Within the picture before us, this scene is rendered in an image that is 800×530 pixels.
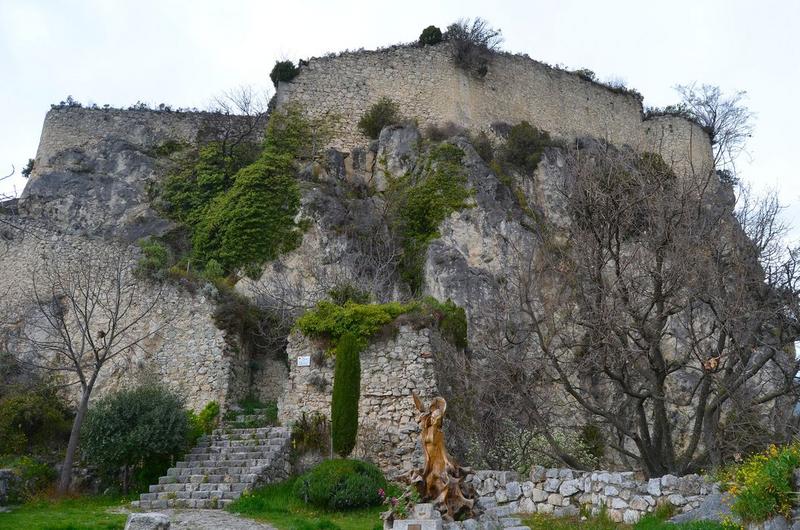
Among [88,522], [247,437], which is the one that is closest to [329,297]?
[247,437]

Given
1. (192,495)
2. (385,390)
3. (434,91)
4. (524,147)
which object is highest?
(434,91)

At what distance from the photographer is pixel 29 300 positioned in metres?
20.1

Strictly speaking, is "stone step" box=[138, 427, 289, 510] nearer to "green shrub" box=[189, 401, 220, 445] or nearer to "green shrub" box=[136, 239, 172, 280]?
"green shrub" box=[189, 401, 220, 445]

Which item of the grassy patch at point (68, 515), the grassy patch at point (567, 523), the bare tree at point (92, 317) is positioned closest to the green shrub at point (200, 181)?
the bare tree at point (92, 317)

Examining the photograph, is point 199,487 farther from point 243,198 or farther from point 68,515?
point 243,198

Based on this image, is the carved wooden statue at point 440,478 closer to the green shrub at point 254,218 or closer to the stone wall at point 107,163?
the green shrub at point 254,218

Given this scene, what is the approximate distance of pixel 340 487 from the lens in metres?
12.1

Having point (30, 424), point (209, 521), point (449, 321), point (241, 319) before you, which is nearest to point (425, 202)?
point (241, 319)

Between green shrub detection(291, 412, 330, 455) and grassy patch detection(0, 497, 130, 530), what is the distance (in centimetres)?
337

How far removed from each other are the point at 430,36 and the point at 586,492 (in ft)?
80.8

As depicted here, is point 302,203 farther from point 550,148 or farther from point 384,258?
point 550,148

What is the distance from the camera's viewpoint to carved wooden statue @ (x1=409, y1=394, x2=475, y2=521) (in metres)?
9.66

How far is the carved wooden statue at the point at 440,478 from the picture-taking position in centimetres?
966

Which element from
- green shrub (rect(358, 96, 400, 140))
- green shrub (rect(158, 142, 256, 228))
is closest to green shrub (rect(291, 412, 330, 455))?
green shrub (rect(158, 142, 256, 228))
